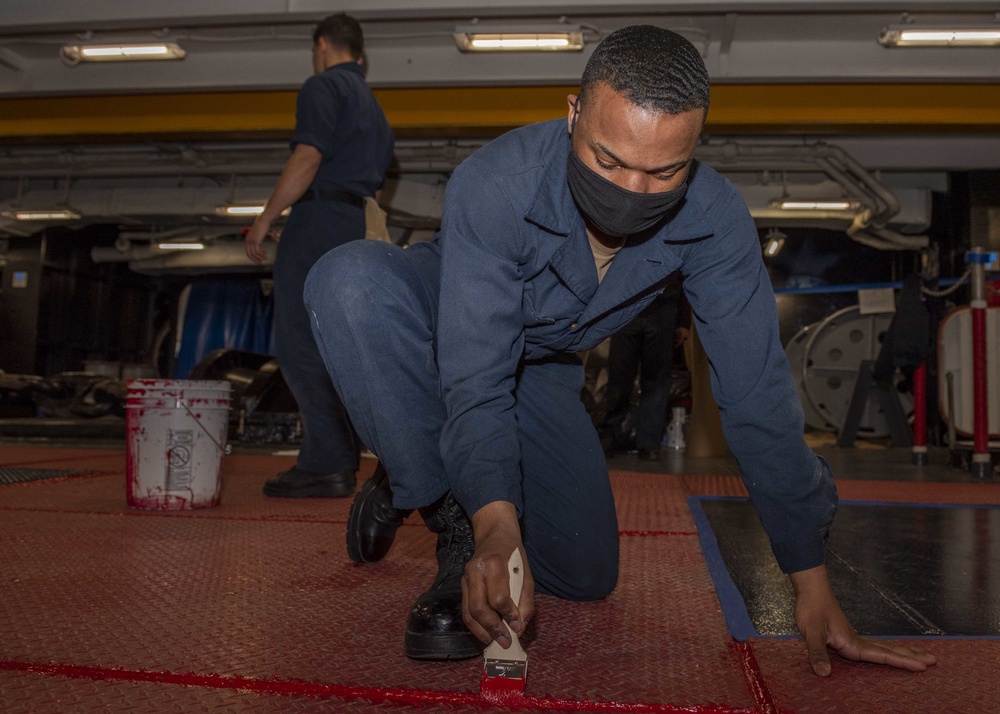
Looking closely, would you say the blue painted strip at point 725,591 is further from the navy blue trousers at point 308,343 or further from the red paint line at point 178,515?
the navy blue trousers at point 308,343

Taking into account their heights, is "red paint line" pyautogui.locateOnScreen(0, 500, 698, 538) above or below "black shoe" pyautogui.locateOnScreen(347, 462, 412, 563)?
below

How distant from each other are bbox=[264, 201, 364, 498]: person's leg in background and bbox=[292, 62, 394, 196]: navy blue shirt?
0.14m

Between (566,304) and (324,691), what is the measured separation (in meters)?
0.74

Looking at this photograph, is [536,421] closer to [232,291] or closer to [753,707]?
[753,707]

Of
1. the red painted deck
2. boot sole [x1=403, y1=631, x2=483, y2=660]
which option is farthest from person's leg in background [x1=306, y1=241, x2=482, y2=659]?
the red painted deck

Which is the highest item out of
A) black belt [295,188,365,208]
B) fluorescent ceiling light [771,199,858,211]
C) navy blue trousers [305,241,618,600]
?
fluorescent ceiling light [771,199,858,211]

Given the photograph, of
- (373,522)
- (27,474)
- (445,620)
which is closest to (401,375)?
(445,620)

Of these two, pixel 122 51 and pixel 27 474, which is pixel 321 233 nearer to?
pixel 27 474

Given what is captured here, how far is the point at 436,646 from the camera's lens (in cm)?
115

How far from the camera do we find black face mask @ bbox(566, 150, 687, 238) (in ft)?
3.81

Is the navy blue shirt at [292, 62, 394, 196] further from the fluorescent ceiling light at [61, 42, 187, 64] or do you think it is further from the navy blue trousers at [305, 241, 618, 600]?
the fluorescent ceiling light at [61, 42, 187, 64]

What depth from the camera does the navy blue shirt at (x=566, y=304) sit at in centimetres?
112

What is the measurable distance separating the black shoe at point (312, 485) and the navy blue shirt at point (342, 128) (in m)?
1.10

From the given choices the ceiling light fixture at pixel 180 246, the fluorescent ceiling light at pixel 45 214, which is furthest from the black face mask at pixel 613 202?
the ceiling light fixture at pixel 180 246
